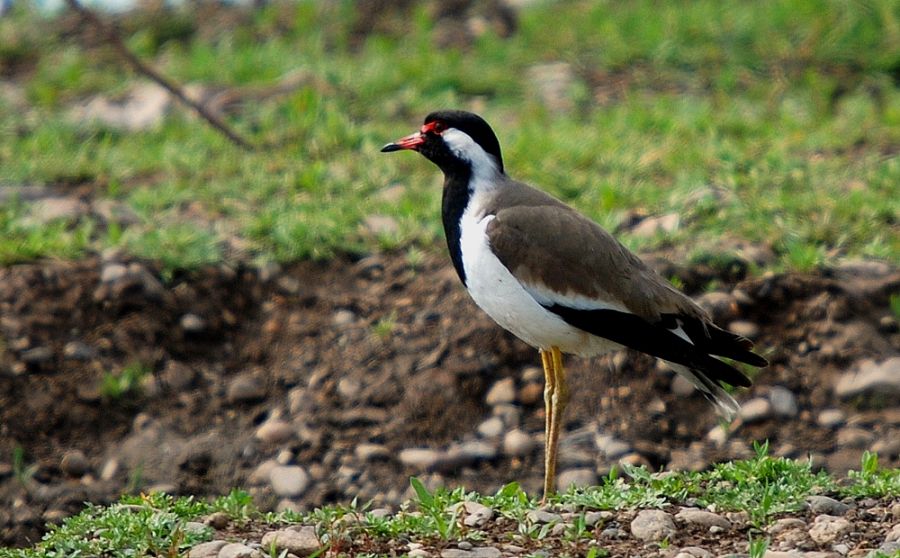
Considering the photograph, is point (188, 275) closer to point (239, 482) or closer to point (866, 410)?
point (239, 482)

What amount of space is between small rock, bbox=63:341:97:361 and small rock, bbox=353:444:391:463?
1342mm

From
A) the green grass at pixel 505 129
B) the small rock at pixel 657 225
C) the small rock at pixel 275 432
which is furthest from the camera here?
the green grass at pixel 505 129

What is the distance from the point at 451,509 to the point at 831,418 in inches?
84.0

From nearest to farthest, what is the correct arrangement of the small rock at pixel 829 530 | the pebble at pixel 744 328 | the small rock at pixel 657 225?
1. the small rock at pixel 829 530
2. the pebble at pixel 744 328
3. the small rock at pixel 657 225

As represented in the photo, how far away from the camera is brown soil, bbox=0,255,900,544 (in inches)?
229

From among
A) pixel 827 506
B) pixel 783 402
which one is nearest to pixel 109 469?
pixel 783 402

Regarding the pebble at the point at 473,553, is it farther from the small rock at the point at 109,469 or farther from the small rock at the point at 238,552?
the small rock at the point at 109,469

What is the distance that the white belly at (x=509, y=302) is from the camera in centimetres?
517

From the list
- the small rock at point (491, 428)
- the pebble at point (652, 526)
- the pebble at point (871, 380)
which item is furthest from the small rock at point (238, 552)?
the pebble at point (871, 380)

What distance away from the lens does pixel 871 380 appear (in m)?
5.93

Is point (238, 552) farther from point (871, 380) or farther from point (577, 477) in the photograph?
point (871, 380)

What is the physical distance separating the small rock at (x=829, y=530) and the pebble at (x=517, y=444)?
169cm

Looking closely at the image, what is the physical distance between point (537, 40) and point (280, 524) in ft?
20.7

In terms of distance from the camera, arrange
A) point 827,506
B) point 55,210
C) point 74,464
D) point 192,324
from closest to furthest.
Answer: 1. point 827,506
2. point 74,464
3. point 192,324
4. point 55,210
